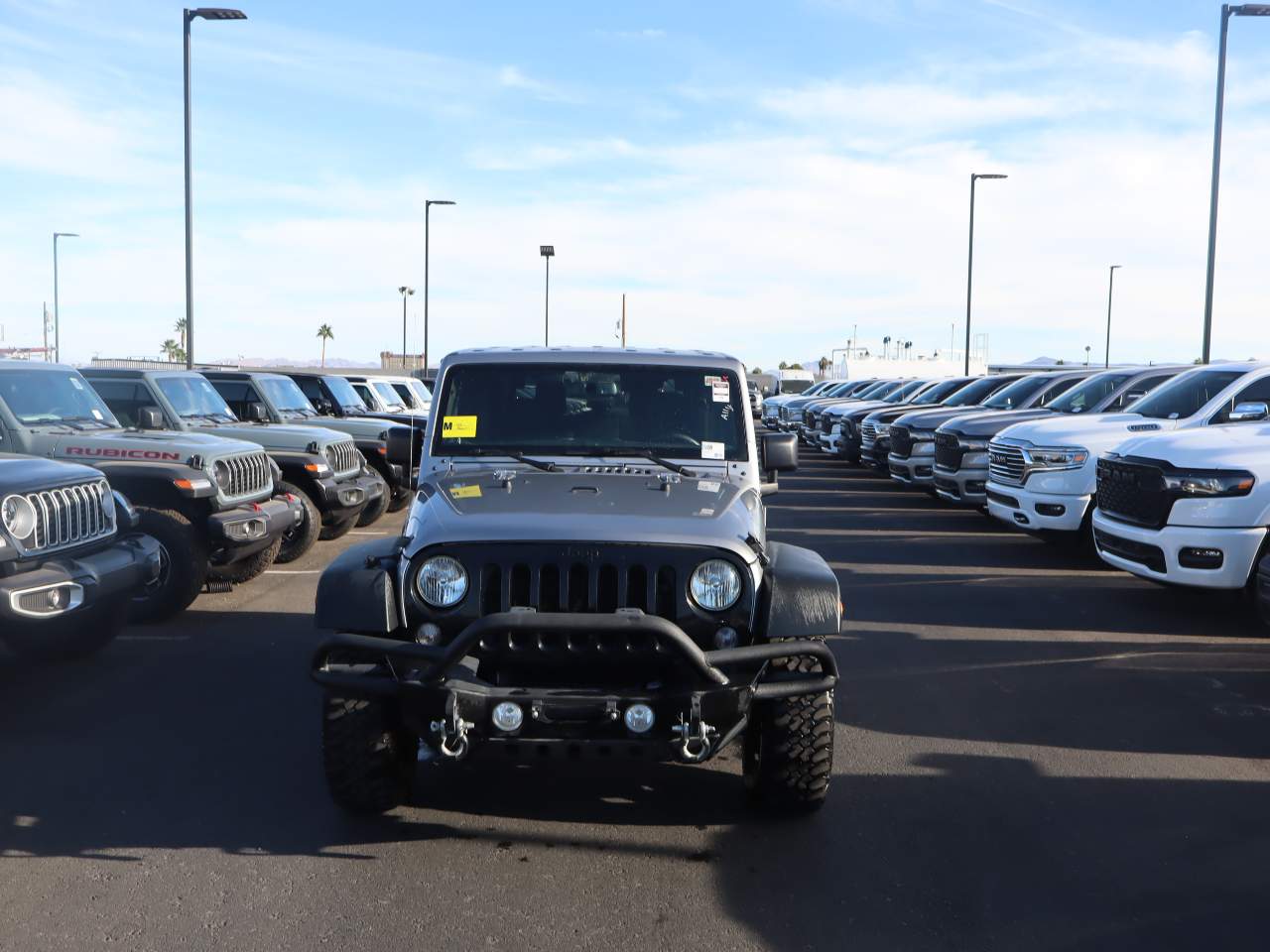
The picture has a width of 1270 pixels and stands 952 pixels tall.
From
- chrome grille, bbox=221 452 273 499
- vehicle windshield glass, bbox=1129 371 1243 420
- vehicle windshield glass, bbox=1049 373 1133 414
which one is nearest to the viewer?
chrome grille, bbox=221 452 273 499

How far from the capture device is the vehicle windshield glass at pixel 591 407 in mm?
5992

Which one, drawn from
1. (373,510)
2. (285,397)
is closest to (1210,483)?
(373,510)

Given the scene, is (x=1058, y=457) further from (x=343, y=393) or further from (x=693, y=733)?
(x=343, y=393)

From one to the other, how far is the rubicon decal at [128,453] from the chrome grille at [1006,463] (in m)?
7.62

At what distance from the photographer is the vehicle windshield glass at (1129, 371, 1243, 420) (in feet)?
38.9

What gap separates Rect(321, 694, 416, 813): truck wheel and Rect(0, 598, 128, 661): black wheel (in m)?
2.56

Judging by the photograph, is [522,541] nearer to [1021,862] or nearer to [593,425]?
[593,425]

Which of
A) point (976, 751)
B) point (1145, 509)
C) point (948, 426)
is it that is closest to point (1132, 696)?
point (976, 751)

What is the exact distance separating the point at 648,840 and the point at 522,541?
1.26 meters

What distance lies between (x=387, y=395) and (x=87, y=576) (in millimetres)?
14031

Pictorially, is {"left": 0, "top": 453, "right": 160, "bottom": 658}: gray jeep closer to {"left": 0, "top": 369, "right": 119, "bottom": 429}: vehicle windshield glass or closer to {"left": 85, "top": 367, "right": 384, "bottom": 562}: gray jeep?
{"left": 0, "top": 369, "right": 119, "bottom": 429}: vehicle windshield glass

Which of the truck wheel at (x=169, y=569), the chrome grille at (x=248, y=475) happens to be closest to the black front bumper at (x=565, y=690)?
the truck wheel at (x=169, y=569)

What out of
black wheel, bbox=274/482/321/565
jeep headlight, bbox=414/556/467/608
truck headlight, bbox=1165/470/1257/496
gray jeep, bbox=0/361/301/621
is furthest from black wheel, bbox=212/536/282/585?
truck headlight, bbox=1165/470/1257/496

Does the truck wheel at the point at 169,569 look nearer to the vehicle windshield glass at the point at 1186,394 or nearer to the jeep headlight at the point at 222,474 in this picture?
the jeep headlight at the point at 222,474
